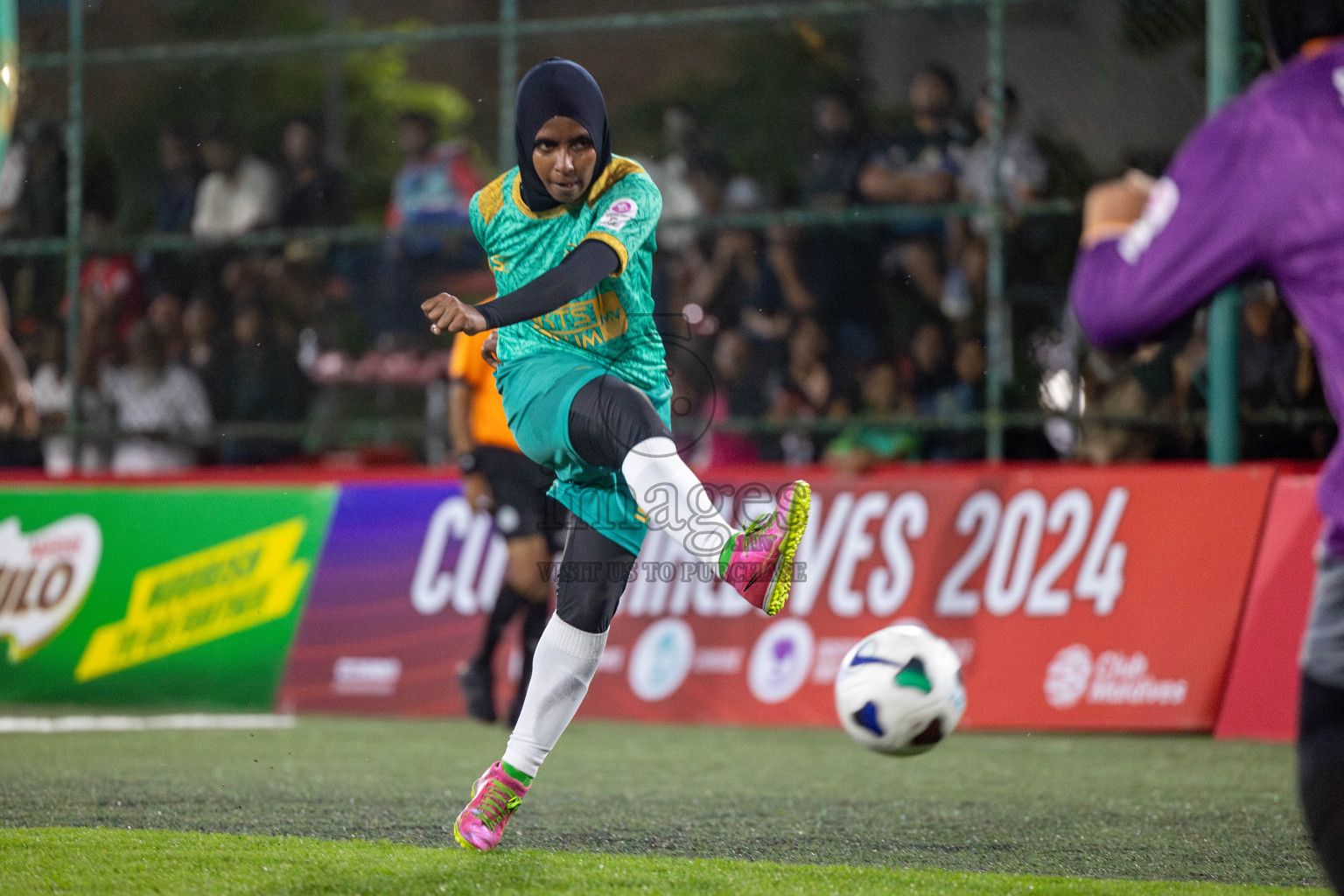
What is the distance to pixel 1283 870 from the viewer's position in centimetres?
427

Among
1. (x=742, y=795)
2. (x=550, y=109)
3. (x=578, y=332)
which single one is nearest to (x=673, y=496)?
(x=578, y=332)

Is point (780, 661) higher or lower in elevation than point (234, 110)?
lower

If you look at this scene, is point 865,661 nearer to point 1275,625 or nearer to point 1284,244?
point 1284,244

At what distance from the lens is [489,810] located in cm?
445

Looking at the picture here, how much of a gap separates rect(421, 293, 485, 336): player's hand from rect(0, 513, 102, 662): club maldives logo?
653 cm

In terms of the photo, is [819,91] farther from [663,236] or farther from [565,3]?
[565,3]

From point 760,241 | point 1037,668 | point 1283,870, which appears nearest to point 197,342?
point 760,241

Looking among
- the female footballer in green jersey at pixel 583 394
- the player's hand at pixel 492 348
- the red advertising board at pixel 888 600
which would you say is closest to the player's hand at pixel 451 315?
the female footballer in green jersey at pixel 583 394

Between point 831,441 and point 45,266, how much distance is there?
552 cm

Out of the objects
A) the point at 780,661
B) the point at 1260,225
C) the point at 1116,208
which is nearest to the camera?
the point at 1260,225

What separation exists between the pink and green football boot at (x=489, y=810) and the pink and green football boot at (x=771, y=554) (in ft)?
2.83

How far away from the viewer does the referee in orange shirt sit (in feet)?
26.8

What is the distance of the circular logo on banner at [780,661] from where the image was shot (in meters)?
8.48

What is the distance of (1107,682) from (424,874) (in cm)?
484
